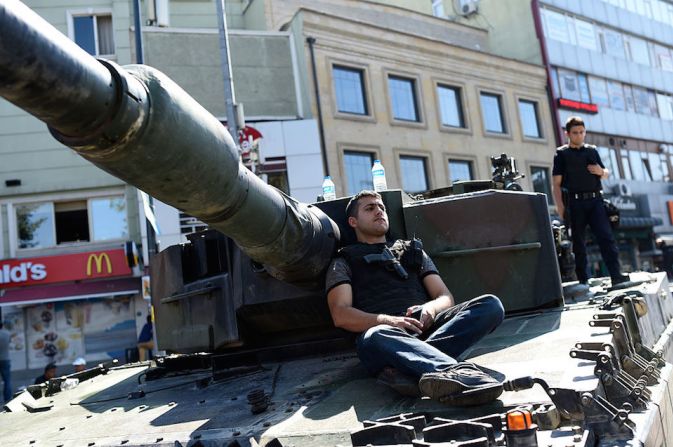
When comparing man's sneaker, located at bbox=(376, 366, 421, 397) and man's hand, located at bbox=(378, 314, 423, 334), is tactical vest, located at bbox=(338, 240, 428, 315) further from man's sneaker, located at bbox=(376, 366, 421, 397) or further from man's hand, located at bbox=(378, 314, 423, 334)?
man's sneaker, located at bbox=(376, 366, 421, 397)

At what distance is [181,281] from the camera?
213 inches

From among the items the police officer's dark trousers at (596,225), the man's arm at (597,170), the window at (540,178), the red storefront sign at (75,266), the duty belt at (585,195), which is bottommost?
the police officer's dark trousers at (596,225)

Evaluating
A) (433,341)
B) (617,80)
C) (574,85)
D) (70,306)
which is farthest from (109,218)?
(617,80)

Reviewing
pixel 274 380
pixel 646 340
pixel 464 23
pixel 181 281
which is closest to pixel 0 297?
pixel 181 281

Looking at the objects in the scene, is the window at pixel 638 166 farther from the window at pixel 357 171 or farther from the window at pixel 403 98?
the window at pixel 357 171

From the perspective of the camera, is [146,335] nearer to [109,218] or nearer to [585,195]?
[109,218]

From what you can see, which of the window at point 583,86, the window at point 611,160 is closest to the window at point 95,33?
the window at point 583,86

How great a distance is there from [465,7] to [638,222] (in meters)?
10.9

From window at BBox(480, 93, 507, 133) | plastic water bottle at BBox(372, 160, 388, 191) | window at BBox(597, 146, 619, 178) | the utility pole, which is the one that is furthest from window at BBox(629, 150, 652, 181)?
plastic water bottle at BBox(372, 160, 388, 191)

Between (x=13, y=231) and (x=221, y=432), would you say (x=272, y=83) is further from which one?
(x=221, y=432)

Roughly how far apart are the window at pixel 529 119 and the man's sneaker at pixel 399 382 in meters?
22.3

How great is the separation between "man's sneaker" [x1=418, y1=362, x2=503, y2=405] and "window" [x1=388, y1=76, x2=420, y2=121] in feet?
59.6

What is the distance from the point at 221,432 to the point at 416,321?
1.25 metres

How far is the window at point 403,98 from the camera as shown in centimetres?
2098
